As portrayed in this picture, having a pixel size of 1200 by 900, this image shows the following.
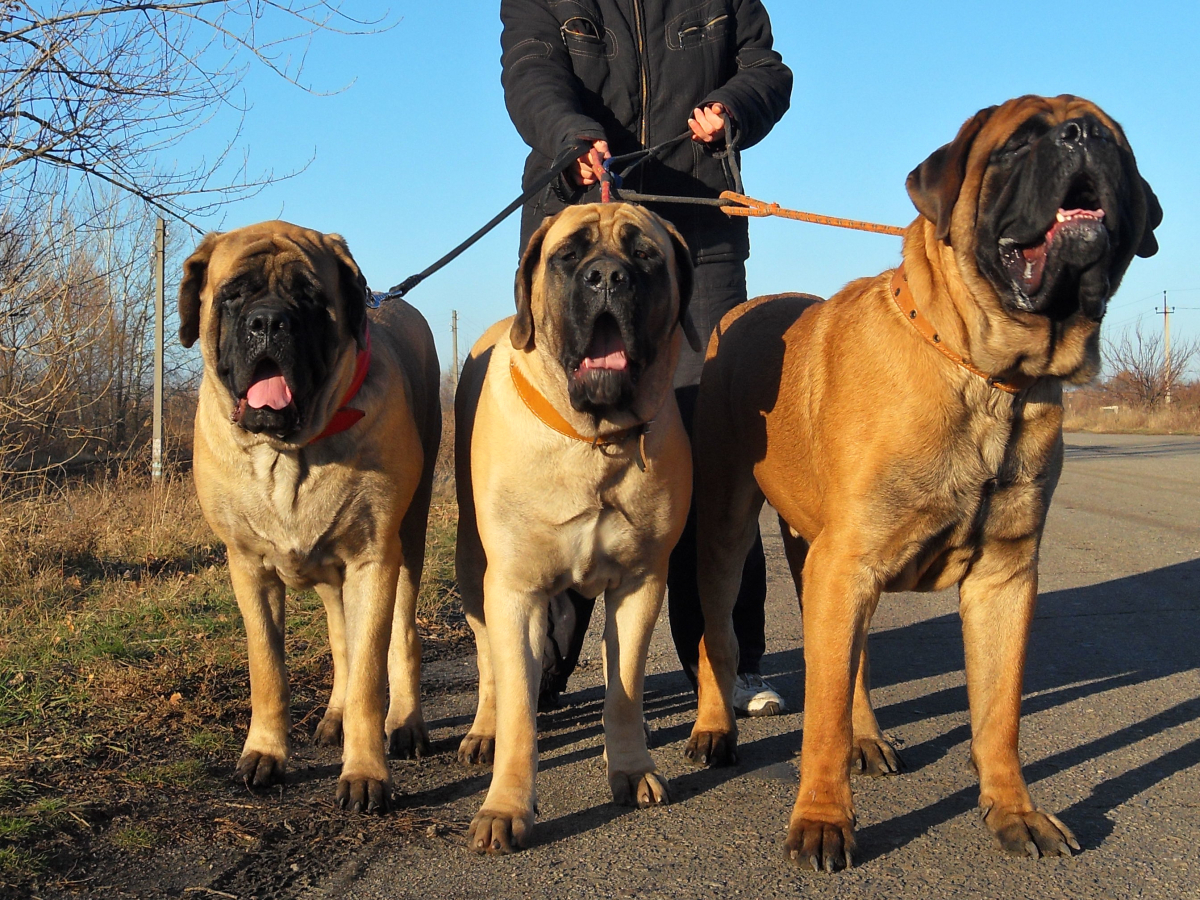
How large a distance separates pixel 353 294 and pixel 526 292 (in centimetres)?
56

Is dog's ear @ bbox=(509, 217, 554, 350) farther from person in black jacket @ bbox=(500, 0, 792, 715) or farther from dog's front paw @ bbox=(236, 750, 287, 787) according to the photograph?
dog's front paw @ bbox=(236, 750, 287, 787)

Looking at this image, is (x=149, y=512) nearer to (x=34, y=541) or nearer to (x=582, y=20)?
(x=34, y=541)

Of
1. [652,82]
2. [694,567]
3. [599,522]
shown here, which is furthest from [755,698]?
[652,82]

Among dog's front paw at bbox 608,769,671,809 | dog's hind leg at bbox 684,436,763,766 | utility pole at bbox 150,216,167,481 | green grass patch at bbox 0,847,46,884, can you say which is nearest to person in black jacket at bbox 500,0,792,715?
dog's hind leg at bbox 684,436,763,766

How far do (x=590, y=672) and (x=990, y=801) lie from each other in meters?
2.18

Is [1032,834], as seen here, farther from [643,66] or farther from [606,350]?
[643,66]

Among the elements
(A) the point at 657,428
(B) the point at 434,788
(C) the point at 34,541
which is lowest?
(B) the point at 434,788

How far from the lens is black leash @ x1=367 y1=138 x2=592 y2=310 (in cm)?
377

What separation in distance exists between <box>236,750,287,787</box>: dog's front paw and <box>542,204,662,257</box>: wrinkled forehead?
1.69 meters

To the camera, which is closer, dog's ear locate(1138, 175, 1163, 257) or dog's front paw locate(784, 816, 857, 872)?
dog's front paw locate(784, 816, 857, 872)

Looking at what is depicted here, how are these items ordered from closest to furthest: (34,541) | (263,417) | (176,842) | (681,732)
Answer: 1. (176,842)
2. (263,417)
3. (681,732)
4. (34,541)

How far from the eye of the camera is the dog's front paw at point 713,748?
3.38 metres

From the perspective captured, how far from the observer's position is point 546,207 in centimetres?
412

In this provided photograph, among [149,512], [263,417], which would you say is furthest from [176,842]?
[149,512]
